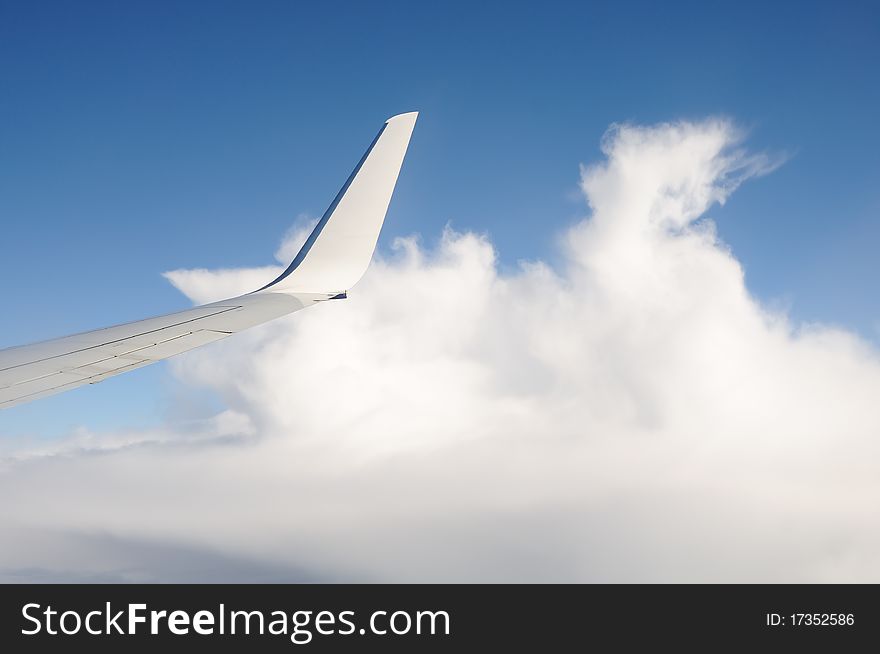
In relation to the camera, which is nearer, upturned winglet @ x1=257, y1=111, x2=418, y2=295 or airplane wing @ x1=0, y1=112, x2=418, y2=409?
airplane wing @ x1=0, y1=112, x2=418, y2=409

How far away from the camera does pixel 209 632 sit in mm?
6371

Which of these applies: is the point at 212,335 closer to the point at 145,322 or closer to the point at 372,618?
the point at 145,322

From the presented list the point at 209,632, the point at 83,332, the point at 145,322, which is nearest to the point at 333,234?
the point at 145,322

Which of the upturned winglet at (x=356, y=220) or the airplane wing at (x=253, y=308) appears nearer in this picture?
the airplane wing at (x=253, y=308)

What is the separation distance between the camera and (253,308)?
709 centimetres

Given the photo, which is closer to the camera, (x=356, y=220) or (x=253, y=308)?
(x=253, y=308)

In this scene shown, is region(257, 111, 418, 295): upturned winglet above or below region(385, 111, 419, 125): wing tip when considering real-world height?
below

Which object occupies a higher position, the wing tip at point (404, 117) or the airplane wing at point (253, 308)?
the wing tip at point (404, 117)

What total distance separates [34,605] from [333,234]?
6125 mm

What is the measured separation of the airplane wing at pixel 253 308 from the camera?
4.80 meters

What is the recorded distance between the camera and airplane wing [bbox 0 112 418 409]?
4801mm

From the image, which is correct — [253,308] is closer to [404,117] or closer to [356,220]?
[356,220]

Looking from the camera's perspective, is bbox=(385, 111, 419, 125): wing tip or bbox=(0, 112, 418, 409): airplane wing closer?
bbox=(0, 112, 418, 409): airplane wing

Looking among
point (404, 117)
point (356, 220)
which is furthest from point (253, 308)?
point (404, 117)
